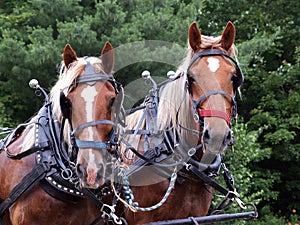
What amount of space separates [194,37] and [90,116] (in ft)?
3.48

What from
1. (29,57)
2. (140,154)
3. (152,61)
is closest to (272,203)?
(152,61)

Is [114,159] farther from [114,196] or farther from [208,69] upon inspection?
[208,69]

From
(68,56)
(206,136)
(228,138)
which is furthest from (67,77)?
(228,138)

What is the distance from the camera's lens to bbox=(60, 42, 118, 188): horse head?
9.95 feet

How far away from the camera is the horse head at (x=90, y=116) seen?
3031 millimetres

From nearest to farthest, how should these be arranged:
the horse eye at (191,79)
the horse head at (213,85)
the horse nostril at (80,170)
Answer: the horse nostril at (80,170)
the horse head at (213,85)
the horse eye at (191,79)

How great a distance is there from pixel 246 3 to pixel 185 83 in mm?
9371

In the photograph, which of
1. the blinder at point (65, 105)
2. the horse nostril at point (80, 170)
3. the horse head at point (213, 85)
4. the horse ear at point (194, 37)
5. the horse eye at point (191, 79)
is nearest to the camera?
the horse nostril at point (80, 170)

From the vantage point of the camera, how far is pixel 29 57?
8047 millimetres

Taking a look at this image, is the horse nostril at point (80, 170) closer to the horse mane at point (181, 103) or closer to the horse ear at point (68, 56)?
the horse ear at point (68, 56)

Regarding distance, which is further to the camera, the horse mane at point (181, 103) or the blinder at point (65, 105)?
the horse mane at point (181, 103)

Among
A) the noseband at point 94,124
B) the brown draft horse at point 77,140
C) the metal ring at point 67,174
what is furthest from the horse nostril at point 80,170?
the metal ring at point 67,174

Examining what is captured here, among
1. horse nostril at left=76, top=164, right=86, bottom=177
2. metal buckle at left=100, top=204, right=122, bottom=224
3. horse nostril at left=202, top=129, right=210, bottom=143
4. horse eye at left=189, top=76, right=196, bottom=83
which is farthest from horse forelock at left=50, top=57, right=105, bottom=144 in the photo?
horse nostril at left=202, top=129, right=210, bottom=143

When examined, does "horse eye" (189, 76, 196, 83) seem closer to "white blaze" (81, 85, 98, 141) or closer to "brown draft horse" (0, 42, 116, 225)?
"brown draft horse" (0, 42, 116, 225)
